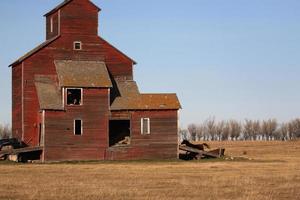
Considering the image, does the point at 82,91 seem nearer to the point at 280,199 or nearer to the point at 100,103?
the point at 100,103

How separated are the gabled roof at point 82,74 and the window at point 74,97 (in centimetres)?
150

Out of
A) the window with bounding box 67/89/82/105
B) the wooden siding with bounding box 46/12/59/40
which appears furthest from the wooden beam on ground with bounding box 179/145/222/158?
the wooden siding with bounding box 46/12/59/40

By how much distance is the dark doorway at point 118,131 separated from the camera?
58684 mm

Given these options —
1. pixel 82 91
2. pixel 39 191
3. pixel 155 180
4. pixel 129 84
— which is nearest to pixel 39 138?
pixel 82 91

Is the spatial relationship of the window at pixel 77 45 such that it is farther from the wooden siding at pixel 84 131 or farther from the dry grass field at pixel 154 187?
the dry grass field at pixel 154 187

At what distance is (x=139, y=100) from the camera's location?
57250 mm

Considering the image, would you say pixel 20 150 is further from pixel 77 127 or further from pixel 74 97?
pixel 74 97

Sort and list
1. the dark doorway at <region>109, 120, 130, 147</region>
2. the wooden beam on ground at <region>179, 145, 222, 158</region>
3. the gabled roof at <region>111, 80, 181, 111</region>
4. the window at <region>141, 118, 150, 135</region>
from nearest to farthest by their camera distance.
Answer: the window at <region>141, 118, 150, 135</region>, the gabled roof at <region>111, 80, 181, 111</region>, the wooden beam on ground at <region>179, 145, 222, 158</region>, the dark doorway at <region>109, 120, 130, 147</region>

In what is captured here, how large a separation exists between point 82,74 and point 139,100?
5.33 metres

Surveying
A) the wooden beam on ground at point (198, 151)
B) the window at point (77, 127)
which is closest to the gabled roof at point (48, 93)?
the window at point (77, 127)

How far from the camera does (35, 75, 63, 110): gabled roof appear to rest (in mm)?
53625

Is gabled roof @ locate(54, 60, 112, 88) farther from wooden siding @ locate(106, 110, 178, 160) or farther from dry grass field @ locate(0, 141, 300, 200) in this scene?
dry grass field @ locate(0, 141, 300, 200)

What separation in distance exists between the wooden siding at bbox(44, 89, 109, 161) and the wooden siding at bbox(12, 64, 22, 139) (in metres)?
4.74

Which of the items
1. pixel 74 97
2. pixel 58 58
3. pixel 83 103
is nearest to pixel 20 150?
pixel 83 103
